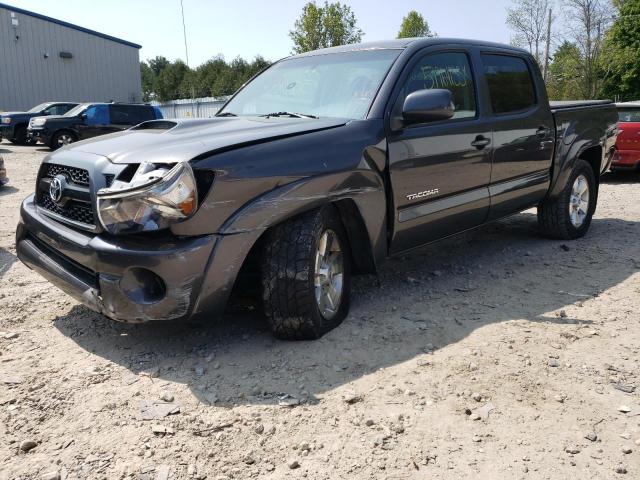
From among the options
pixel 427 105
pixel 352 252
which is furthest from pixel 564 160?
pixel 352 252

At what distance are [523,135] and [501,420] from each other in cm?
295

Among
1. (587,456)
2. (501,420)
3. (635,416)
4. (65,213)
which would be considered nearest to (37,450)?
(65,213)

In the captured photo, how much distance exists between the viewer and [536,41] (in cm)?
2866

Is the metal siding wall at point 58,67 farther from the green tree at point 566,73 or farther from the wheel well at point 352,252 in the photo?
the wheel well at point 352,252

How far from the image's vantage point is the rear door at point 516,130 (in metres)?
4.59

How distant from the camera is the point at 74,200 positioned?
124 inches

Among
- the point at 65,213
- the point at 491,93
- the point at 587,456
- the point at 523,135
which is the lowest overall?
the point at 587,456

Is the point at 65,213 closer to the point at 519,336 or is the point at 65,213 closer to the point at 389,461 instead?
the point at 389,461

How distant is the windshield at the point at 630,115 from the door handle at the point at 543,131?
6.09 meters

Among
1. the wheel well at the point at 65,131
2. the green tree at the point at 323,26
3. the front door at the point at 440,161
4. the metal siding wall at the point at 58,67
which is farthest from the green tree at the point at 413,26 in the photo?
the front door at the point at 440,161

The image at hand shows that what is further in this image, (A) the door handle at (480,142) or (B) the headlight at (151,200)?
(A) the door handle at (480,142)

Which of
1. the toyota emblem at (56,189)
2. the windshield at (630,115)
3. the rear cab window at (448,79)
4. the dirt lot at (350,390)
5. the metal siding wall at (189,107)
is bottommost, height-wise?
the dirt lot at (350,390)

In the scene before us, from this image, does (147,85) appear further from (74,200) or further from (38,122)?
(74,200)

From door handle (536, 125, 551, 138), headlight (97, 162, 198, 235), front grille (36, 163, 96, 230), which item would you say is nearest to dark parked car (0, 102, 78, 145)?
front grille (36, 163, 96, 230)
